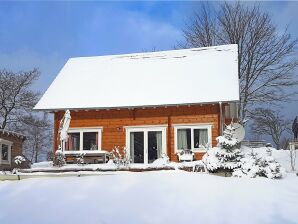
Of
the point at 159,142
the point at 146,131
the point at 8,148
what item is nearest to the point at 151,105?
the point at 146,131

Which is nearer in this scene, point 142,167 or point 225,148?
point 225,148

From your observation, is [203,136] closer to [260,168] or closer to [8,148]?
[260,168]

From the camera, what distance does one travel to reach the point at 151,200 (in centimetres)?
926

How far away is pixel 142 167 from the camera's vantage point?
14484 mm

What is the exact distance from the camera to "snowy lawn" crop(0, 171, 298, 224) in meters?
8.10

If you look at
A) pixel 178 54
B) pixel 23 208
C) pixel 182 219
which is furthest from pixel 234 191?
pixel 178 54

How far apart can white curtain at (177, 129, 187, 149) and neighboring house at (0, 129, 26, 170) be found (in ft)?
32.8

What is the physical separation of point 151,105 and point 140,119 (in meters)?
1.09

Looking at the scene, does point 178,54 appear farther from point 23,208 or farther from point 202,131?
point 23,208

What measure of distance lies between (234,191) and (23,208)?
4795 mm

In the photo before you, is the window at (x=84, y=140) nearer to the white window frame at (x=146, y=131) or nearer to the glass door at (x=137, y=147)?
the white window frame at (x=146, y=131)

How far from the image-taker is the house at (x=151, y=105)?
728 inches

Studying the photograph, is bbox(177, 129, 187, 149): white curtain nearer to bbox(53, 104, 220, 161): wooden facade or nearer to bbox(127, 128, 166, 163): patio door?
bbox(53, 104, 220, 161): wooden facade

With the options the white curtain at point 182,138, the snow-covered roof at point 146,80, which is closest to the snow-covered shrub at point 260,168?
the snow-covered roof at point 146,80
